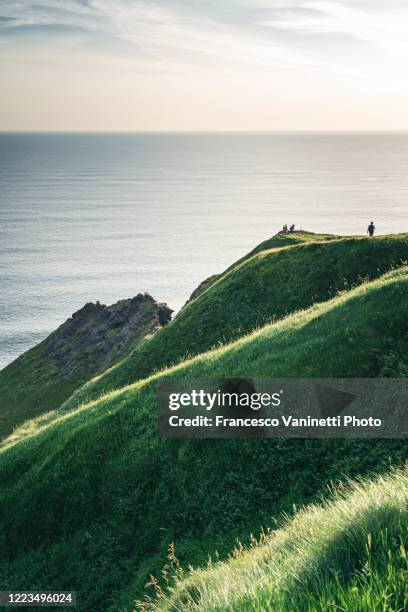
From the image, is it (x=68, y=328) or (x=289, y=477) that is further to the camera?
(x=68, y=328)

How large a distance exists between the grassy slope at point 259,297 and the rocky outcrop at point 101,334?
31247mm

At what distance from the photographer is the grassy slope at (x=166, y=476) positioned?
14398 mm

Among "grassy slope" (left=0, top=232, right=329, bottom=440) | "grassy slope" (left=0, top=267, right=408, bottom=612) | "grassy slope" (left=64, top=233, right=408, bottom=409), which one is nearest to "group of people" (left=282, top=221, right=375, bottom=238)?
"grassy slope" (left=0, top=232, right=329, bottom=440)

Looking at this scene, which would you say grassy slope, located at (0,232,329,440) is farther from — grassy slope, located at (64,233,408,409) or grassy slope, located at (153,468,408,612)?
grassy slope, located at (153,468,408,612)

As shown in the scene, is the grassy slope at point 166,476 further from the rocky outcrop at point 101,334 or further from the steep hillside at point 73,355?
the rocky outcrop at point 101,334

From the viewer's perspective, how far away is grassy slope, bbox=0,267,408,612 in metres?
14.4

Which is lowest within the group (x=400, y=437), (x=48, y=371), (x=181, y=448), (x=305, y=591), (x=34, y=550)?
(x=48, y=371)

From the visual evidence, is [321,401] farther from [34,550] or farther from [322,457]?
[34,550]

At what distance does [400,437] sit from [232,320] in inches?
910

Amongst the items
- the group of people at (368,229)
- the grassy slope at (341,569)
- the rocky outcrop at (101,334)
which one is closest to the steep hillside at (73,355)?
the rocky outcrop at (101,334)

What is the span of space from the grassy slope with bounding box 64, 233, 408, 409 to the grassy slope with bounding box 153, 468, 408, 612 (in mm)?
25671

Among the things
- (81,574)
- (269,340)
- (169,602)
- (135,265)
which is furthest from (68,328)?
(135,265)

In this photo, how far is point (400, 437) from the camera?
570 inches

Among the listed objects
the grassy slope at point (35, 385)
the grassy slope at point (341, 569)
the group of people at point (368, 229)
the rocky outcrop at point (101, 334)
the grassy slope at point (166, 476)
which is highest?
the group of people at point (368, 229)
